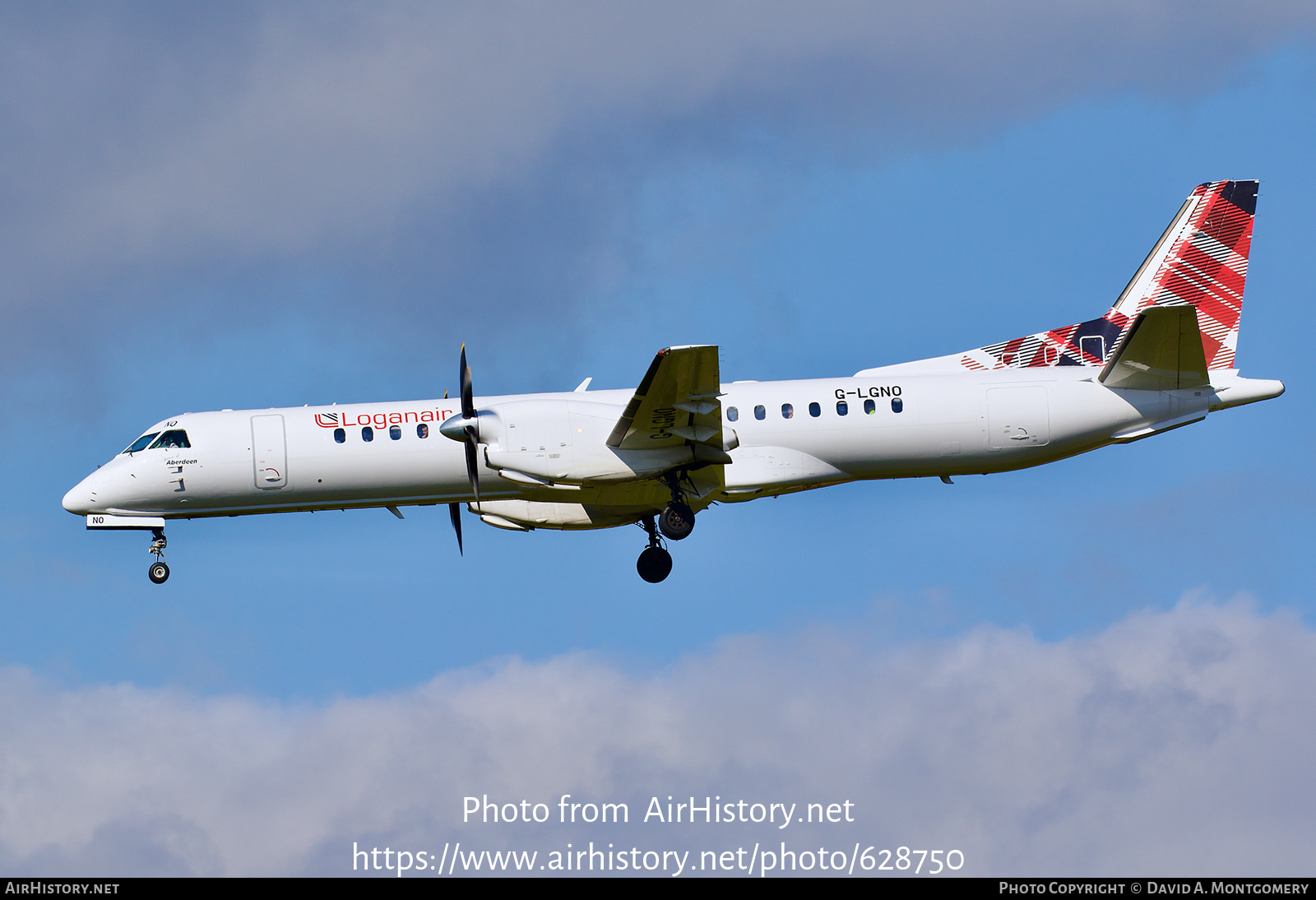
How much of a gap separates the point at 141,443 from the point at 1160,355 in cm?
2167

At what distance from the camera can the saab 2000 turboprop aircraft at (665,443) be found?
28672mm

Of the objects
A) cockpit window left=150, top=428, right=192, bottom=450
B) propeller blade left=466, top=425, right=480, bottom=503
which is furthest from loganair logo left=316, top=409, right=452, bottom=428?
cockpit window left=150, top=428, right=192, bottom=450

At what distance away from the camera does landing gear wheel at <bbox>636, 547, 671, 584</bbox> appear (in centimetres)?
3228

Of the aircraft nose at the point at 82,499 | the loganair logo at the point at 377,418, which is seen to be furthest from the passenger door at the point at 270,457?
the aircraft nose at the point at 82,499

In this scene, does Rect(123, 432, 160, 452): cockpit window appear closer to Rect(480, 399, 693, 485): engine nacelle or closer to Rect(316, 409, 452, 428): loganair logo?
Rect(316, 409, 452, 428): loganair logo

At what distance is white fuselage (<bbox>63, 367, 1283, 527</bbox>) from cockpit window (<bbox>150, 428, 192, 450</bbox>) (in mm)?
108

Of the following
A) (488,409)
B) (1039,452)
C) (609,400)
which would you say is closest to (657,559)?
(609,400)
